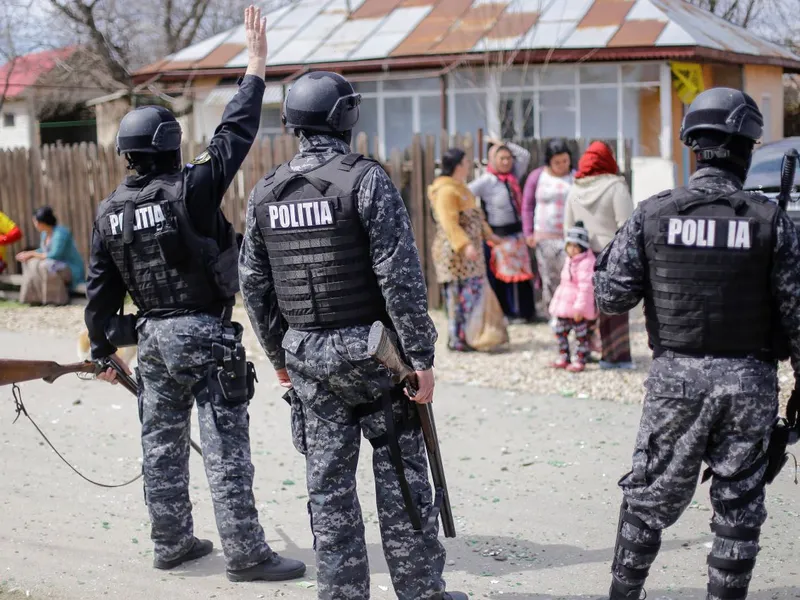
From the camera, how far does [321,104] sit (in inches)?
149

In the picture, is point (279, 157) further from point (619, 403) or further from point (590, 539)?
point (590, 539)

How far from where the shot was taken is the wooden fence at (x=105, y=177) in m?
11.4

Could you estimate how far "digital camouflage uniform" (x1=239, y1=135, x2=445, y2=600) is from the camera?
372 centimetres

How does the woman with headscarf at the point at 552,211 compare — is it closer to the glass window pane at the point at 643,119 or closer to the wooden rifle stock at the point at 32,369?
the wooden rifle stock at the point at 32,369

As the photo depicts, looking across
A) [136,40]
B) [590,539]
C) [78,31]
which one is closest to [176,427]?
[590,539]

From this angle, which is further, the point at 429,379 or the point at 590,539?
the point at 590,539

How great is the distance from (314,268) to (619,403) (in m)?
4.26

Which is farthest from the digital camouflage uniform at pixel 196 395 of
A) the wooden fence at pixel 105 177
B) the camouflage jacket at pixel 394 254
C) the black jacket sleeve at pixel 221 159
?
the wooden fence at pixel 105 177

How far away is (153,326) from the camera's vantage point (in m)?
4.60

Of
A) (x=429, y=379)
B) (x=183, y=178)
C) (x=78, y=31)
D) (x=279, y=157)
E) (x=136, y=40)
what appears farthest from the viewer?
(x=136, y=40)

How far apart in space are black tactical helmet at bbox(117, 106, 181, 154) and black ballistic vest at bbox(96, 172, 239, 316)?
0.48 ft

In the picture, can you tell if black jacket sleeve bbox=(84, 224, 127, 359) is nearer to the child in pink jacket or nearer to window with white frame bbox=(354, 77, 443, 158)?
the child in pink jacket

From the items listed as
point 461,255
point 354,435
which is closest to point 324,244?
point 354,435

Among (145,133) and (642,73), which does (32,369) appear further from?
(642,73)
